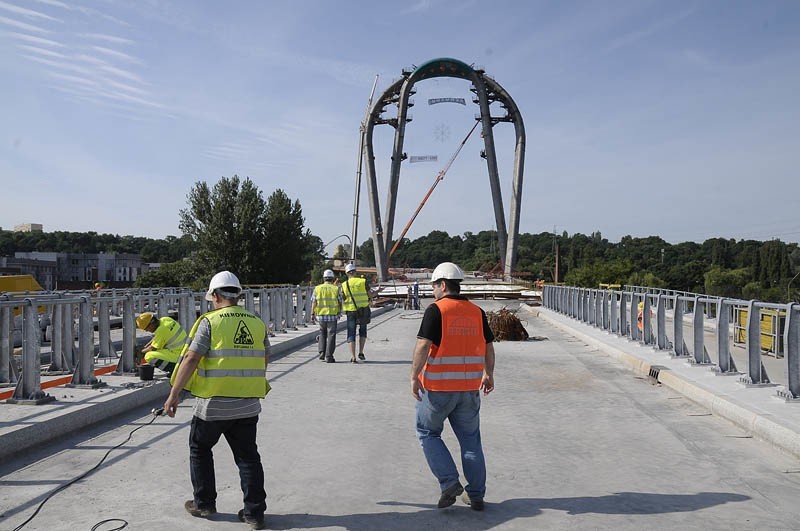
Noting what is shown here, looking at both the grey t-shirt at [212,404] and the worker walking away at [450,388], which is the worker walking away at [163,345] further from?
the worker walking away at [450,388]

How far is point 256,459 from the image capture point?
4520mm

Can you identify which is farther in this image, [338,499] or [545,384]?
[545,384]

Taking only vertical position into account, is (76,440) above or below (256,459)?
below

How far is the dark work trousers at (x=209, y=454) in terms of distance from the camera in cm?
447

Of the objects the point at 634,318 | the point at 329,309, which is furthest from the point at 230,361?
the point at 634,318

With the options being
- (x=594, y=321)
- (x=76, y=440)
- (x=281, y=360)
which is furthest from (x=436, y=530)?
(x=594, y=321)

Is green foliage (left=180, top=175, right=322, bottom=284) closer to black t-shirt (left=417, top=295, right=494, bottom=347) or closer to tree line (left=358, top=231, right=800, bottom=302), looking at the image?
tree line (left=358, top=231, right=800, bottom=302)

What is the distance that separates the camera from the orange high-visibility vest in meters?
4.77

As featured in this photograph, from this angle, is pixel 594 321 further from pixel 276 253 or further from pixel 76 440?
pixel 276 253

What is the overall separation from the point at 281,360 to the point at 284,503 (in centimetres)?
885

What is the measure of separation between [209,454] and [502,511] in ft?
6.54

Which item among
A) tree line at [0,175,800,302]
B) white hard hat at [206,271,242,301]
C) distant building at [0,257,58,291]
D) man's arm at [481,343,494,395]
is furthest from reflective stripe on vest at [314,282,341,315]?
distant building at [0,257,58,291]

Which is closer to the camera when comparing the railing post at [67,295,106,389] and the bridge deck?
the bridge deck

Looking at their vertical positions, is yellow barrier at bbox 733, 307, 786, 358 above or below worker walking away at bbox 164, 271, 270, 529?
below
